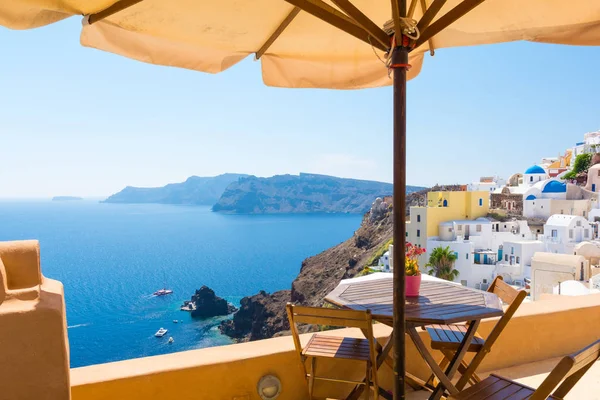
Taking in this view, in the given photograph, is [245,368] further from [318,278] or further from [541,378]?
[318,278]

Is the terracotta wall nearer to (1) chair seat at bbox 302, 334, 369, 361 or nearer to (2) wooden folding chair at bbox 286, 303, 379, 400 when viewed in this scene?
(2) wooden folding chair at bbox 286, 303, 379, 400

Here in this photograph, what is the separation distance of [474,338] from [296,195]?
5353 inches

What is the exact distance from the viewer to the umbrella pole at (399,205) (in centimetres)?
160

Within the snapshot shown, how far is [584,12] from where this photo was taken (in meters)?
1.97

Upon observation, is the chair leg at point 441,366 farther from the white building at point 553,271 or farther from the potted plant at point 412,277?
the white building at point 553,271

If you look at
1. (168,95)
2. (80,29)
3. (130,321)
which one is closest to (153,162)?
(168,95)

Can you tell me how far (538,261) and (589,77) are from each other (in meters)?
53.5

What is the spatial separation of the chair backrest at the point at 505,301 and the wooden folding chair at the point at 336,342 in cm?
63

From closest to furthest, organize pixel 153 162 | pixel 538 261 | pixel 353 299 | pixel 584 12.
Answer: pixel 584 12 < pixel 353 299 < pixel 538 261 < pixel 153 162

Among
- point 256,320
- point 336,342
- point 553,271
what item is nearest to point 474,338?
point 336,342

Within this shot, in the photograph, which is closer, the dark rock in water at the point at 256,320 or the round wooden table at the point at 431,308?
the round wooden table at the point at 431,308

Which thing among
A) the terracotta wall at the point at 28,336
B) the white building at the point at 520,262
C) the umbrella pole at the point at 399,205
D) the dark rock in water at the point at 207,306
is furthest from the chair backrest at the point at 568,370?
the dark rock in water at the point at 207,306

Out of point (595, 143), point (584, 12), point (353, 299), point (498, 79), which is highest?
point (498, 79)

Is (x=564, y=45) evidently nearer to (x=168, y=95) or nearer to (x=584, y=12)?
(x=584, y=12)
